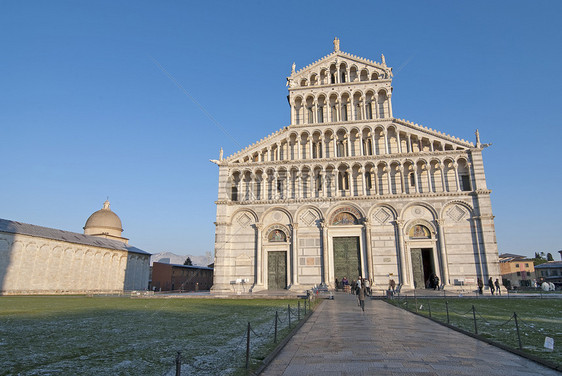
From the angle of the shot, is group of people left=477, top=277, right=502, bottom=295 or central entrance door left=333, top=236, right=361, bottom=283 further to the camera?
central entrance door left=333, top=236, right=361, bottom=283

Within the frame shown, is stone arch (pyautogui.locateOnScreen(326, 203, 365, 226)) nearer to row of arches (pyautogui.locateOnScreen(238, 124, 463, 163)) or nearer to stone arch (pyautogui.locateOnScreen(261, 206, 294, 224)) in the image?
stone arch (pyautogui.locateOnScreen(261, 206, 294, 224))

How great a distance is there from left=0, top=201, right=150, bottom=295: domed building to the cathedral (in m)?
22.9

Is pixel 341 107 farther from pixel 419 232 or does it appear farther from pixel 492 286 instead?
pixel 492 286

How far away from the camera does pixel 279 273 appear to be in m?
33.1

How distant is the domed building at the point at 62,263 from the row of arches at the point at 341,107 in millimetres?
32664

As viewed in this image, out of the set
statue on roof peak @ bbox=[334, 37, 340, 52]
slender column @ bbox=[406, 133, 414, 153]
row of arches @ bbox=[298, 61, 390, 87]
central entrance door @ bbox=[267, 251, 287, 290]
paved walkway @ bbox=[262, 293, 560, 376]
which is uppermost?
statue on roof peak @ bbox=[334, 37, 340, 52]

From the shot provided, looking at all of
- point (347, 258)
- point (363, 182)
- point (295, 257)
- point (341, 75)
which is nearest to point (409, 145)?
point (363, 182)

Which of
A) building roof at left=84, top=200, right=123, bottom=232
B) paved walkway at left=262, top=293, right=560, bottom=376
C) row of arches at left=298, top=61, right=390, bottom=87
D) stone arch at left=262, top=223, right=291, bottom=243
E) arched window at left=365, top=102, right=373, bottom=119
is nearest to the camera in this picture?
paved walkway at left=262, top=293, right=560, bottom=376

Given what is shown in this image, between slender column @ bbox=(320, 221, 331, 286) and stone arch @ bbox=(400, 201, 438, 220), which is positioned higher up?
stone arch @ bbox=(400, 201, 438, 220)

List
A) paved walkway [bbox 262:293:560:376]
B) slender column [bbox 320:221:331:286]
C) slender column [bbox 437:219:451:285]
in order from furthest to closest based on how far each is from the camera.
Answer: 1. slender column [bbox 320:221:331:286]
2. slender column [bbox 437:219:451:285]
3. paved walkway [bbox 262:293:560:376]

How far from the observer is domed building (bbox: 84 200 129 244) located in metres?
62.8

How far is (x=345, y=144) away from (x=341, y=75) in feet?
26.2

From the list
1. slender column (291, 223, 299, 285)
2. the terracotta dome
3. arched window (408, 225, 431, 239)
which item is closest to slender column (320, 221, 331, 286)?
slender column (291, 223, 299, 285)

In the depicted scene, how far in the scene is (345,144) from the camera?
3538 cm
